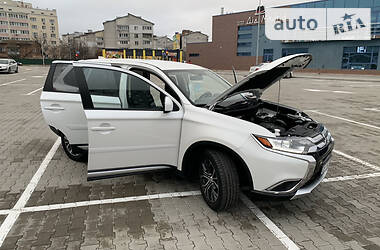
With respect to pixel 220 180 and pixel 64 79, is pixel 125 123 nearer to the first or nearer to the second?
pixel 220 180

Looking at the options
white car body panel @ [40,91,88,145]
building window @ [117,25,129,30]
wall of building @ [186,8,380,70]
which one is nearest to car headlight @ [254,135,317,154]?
white car body panel @ [40,91,88,145]

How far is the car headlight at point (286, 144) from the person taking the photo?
280 centimetres

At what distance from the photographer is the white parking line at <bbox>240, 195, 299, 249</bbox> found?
108 inches

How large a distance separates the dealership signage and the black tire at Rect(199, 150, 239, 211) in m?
38.8

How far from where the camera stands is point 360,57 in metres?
35.3

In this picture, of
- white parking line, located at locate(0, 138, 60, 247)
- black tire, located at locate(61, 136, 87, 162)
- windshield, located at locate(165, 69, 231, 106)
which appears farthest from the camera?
black tire, located at locate(61, 136, 87, 162)

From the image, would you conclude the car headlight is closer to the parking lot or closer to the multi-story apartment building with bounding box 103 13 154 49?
the parking lot

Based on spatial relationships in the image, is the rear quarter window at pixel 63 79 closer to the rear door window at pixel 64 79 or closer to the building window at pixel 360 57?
the rear door window at pixel 64 79

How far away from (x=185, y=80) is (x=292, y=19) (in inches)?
1724

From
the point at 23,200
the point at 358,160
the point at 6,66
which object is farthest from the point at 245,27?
the point at 23,200

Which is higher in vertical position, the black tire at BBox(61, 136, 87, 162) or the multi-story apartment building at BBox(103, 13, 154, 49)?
the multi-story apartment building at BBox(103, 13, 154, 49)

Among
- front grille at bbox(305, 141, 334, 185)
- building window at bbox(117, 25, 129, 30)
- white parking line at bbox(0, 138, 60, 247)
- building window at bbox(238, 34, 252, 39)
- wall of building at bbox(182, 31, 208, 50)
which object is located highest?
building window at bbox(117, 25, 129, 30)

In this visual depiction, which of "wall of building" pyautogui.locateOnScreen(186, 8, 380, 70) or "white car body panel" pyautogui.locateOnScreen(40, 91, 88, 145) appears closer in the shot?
"white car body panel" pyautogui.locateOnScreen(40, 91, 88, 145)

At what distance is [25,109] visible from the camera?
9.48 metres
